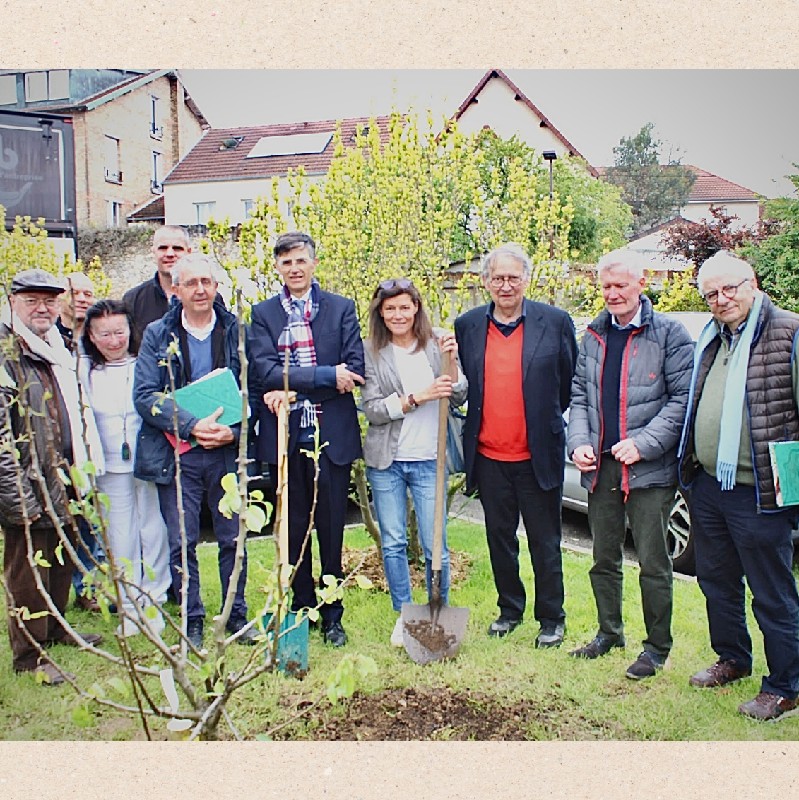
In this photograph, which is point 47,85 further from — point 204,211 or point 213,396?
point 213,396

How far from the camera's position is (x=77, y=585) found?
4078 mm

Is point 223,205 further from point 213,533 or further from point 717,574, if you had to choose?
point 717,574

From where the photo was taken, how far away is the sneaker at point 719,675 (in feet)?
11.2

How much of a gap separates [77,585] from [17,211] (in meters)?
1.72

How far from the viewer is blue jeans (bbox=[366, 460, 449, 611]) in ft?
12.2

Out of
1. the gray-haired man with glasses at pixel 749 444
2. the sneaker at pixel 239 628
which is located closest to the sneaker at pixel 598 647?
the gray-haired man with glasses at pixel 749 444

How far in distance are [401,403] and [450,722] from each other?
127cm

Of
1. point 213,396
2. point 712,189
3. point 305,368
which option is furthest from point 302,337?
point 712,189

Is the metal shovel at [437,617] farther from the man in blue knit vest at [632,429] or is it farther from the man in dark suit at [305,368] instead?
the man in blue knit vest at [632,429]

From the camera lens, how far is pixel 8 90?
3689mm

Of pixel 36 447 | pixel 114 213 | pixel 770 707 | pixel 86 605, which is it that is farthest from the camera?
pixel 86 605

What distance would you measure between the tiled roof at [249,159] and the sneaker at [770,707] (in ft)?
9.36

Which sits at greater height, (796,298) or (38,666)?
(796,298)
